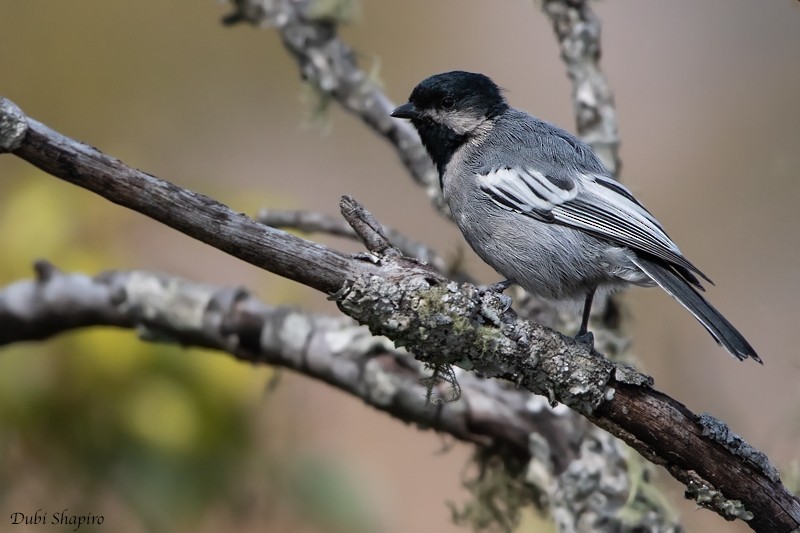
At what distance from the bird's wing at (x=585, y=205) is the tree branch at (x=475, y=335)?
36 centimetres

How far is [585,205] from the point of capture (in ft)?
6.85

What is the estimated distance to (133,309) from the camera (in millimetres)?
2439

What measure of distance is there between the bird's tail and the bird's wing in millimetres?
28

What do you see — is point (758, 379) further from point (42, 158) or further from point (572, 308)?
point (42, 158)

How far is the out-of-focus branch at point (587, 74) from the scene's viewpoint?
97.8 inches

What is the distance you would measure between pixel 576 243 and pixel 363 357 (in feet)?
2.12

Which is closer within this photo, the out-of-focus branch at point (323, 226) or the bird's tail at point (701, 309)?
the bird's tail at point (701, 309)

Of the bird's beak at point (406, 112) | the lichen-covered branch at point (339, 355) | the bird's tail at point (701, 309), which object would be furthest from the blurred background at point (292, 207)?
the bird's tail at point (701, 309)

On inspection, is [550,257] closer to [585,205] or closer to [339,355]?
[585,205]

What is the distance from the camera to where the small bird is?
1983mm

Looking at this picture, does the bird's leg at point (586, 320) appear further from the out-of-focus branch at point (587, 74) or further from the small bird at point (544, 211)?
the out-of-focus branch at point (587, 74)

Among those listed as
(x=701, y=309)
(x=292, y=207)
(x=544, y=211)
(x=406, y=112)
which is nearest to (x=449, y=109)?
(x=406, y=112)

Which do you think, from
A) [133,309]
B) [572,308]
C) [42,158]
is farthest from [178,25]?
[42,158]

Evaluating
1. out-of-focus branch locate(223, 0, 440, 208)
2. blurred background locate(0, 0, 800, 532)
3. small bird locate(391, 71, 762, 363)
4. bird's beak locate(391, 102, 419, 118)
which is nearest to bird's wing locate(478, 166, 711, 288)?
small bird locate(391, 71, 762, 363)
